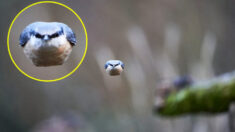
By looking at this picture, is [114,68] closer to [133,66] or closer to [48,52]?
[48,52]

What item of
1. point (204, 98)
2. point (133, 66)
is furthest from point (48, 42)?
point (133, 66)

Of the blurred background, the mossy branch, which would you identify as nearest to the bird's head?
the mossy branch

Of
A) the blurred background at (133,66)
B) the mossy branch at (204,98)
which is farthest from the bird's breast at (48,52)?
the blurred background at (133,66)

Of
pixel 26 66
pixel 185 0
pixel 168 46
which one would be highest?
pixel 185 0

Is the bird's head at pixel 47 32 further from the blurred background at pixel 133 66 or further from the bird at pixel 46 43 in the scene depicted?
the blurred background at pixel 133 66

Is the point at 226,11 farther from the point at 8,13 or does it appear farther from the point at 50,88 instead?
the point at 8,13

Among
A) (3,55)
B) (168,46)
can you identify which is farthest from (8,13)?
(168,46)

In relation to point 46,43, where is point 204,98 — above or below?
above
